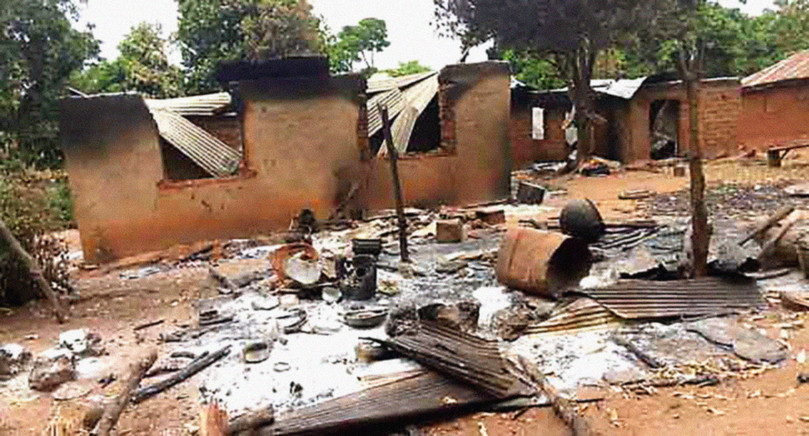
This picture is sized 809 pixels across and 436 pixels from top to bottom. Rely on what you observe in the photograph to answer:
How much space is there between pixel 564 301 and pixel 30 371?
14.1ft

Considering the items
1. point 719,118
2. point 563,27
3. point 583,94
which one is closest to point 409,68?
point 583,94

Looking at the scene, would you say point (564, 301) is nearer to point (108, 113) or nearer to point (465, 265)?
point (465, 265)

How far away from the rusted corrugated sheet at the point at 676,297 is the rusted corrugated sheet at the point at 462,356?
120 cm

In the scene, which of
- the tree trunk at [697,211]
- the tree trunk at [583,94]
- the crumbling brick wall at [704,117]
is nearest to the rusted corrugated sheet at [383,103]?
the tree trunk at [583,94]

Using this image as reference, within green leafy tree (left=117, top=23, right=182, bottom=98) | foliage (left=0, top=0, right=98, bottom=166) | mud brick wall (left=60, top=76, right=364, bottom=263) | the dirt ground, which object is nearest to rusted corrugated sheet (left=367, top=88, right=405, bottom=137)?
mud brick wall (left=60, top=76, right=364, bottom=263)

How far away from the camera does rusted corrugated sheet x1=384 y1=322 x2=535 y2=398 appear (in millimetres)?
4539

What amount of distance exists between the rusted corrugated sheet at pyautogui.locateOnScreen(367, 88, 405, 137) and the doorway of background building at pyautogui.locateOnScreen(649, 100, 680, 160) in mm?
7950

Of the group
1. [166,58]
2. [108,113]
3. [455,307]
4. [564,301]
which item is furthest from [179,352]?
[166,58]

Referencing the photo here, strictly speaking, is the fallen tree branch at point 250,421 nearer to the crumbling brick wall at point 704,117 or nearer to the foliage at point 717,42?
the foliage at point 717,42

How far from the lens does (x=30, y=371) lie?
545 cm

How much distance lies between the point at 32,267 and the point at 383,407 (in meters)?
4.52

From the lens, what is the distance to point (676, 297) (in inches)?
234

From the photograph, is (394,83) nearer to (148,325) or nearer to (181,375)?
(148,325)

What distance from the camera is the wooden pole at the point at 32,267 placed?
689 centimetres
